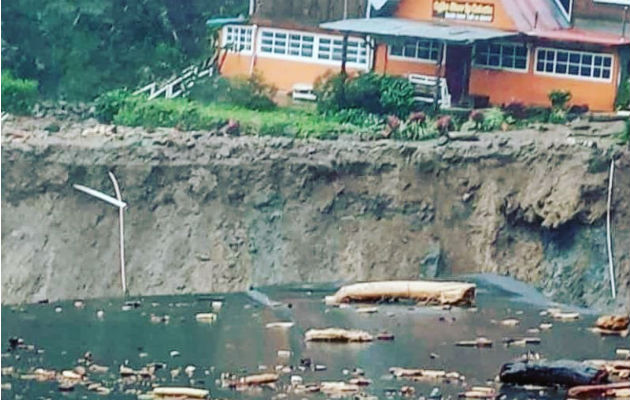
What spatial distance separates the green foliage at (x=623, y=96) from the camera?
12.2 ft

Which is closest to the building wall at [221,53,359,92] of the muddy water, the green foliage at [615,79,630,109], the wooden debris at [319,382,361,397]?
the muddy water

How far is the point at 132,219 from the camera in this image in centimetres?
366

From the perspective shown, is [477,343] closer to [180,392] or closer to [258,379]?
[258,379]

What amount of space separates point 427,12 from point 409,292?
0.62 meters

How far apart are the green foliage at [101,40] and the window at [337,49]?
0.19m

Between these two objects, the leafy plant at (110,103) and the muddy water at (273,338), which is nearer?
the muddy water at (273,338)

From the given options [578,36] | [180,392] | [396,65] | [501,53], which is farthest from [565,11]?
[180,392]

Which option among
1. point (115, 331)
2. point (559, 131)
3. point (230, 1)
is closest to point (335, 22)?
point (230, 1)

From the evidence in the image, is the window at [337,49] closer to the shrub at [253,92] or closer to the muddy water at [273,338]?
the shrub at [253,92]

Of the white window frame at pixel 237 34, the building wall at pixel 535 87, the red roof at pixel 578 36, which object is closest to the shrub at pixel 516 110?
the building wall at pixel 535 87

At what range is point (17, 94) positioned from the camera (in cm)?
363

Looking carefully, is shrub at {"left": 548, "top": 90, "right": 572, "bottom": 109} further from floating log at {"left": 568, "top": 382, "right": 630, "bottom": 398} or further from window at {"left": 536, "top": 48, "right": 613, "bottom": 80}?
floating log at {"left": 568, "top": 382, "right": 630, "bottom": 398}

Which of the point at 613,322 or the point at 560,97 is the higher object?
the point at 560,97

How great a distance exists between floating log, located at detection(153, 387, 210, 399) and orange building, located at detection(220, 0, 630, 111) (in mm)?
745
